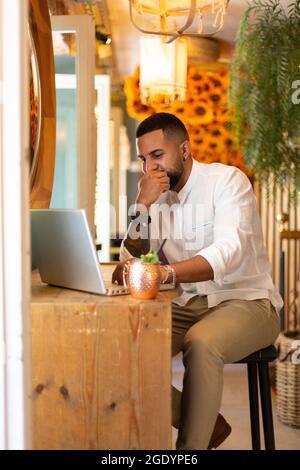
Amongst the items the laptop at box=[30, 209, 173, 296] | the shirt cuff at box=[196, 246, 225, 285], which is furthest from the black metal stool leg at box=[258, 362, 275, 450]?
the laptop at box=[30, 209, 173, 296]

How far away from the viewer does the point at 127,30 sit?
519 centimetres

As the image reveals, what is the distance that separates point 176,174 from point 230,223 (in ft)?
1.16

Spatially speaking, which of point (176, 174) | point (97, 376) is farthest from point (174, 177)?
point (97, 376)

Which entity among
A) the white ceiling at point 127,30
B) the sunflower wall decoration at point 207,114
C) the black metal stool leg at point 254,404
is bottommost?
the black metal stool leg at point 254,404

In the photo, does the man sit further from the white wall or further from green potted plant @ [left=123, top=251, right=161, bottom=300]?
the white wall

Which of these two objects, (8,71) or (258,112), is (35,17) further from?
(258,112)

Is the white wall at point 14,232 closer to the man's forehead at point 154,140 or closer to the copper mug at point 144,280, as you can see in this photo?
the copper mug at point 144,280

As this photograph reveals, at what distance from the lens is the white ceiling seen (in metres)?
4.45

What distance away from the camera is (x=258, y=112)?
12.3 ft

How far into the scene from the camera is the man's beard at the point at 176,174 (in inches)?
87.7

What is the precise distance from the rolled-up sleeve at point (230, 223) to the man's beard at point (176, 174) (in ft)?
0.61

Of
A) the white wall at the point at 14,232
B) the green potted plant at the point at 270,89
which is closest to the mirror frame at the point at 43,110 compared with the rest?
the white wall at the point at 14,232

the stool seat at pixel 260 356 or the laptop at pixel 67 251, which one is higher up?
the laptop at pixel 67 251

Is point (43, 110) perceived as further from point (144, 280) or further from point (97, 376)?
point (97, 376)
